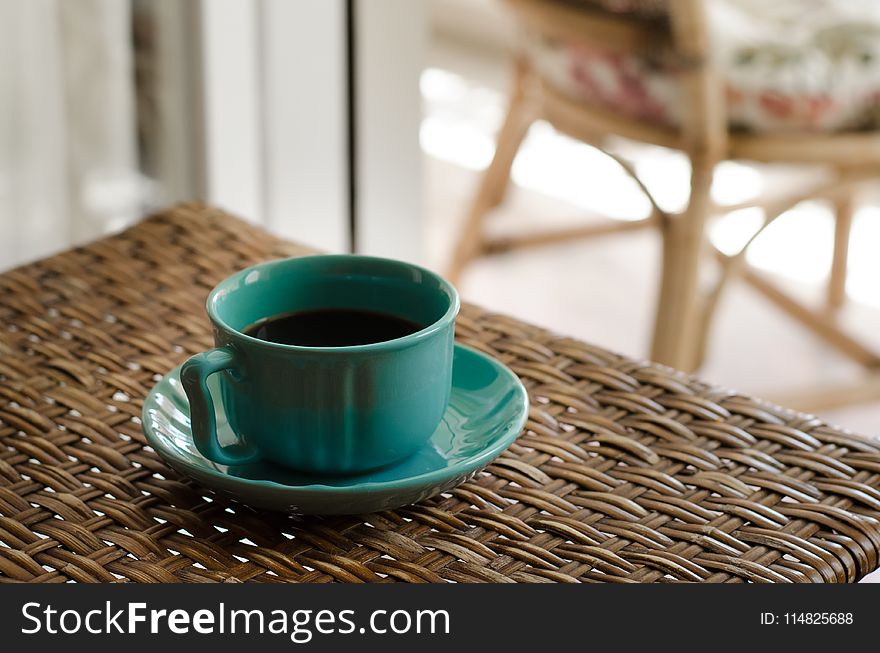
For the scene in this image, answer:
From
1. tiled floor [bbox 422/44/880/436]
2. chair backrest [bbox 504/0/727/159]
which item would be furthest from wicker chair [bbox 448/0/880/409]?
tiled floor [bbox 422/44/880/436]

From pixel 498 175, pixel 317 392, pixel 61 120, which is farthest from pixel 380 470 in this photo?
pixel 498 175

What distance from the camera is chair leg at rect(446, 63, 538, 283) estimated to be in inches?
60.1

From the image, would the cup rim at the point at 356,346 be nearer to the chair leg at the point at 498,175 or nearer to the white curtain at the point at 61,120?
the white curtain at the point at 61,120

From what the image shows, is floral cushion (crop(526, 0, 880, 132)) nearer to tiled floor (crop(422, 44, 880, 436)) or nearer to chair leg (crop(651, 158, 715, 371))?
chair leg (crop(651, 158, 715, 371))

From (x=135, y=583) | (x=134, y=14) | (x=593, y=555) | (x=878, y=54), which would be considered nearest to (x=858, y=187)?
(x=878, y=54)

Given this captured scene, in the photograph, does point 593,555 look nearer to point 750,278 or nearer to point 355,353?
point 355,353

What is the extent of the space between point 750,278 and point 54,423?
1210 millimetres

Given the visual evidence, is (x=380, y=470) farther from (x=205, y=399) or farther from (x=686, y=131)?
(x=686, y=131)

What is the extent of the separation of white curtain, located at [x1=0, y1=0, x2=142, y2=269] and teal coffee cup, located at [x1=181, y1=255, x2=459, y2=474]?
694 mm

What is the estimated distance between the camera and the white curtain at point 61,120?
1066 millimetres

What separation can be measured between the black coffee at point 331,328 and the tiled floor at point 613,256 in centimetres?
107

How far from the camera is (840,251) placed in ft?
5.36

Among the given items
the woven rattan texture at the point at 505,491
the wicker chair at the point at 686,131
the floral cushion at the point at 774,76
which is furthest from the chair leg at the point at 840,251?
the woven rattan texture at the point at 505,491

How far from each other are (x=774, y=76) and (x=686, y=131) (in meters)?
0.11
